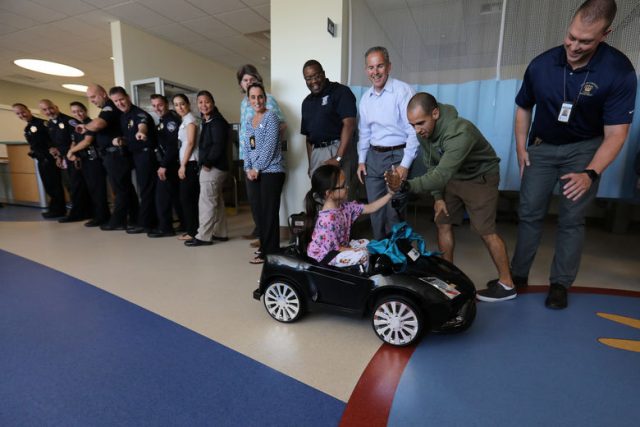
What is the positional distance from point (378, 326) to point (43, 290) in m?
1.98

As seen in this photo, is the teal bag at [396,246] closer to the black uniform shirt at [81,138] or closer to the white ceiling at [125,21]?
the black uniform shirt at [81,138]

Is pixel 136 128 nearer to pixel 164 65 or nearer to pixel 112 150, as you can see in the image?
pixel 112 150

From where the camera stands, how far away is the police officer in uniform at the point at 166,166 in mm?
3119

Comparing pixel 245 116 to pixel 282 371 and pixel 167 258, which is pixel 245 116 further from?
pixel 282 371

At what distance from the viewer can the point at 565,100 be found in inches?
63.2

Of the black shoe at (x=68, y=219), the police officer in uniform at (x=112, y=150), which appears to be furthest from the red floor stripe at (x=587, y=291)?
the black shoe at (x=68, y=219)

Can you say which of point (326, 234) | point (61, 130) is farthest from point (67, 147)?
point (326, 234)

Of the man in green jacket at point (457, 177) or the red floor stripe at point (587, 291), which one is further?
the red floor stripe at point (587, 291)

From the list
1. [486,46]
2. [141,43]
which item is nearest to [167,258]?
[486,46]

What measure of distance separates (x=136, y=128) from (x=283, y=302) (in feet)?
8.62

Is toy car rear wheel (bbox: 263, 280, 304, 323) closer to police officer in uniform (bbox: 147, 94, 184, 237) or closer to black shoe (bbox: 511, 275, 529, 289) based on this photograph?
black shoe (bbox: 511, 275, 529, 289)

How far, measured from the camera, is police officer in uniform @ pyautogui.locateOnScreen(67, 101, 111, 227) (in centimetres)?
376

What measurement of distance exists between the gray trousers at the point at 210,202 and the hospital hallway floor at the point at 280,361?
87 centimetres

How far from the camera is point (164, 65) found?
18.3 feet
